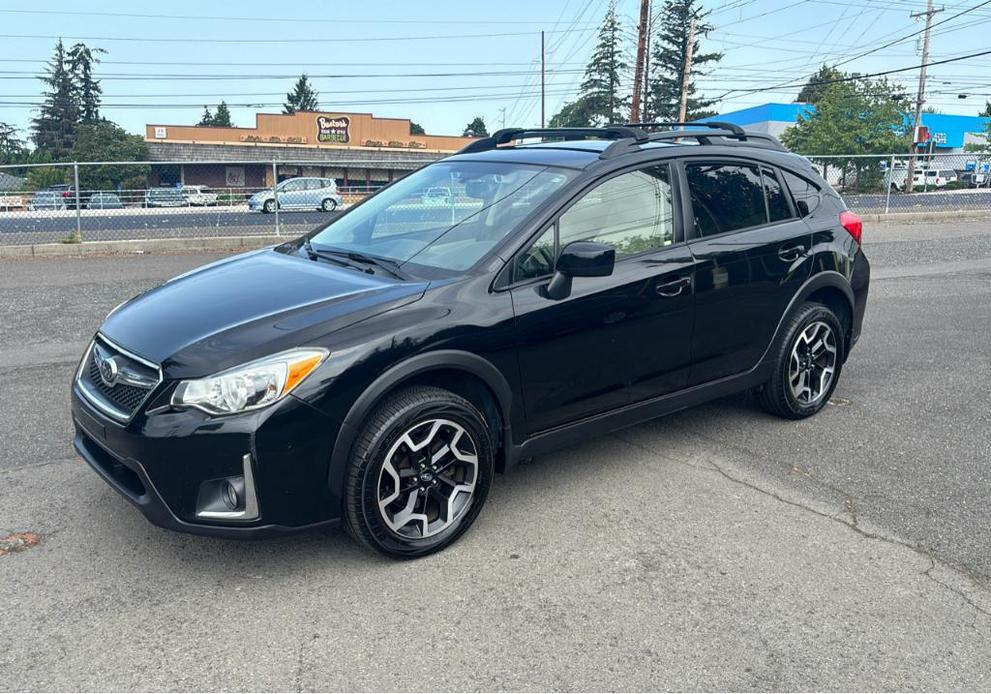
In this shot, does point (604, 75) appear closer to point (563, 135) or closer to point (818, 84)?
point (818, 84)

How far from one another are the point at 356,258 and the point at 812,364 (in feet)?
9.72

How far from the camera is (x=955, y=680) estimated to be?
2717 millimetres

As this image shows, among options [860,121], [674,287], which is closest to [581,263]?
[674,287]

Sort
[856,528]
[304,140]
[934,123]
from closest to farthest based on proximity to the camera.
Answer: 1. [856,528]
2. [304,140]
3. [934,123]

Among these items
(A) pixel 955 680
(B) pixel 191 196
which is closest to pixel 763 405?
(A) pixel 955 680

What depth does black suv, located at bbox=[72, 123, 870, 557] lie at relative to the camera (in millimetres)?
3133

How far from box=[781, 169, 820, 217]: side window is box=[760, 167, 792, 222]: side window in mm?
A: 97

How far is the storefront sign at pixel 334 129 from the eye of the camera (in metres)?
67.1

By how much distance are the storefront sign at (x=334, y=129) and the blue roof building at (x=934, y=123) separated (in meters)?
31.7

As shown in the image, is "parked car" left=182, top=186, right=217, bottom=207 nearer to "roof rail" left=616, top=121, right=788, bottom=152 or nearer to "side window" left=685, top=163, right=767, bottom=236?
"roof rail" left=616, top=121, right=788, bottom=152

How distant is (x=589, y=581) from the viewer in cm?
332

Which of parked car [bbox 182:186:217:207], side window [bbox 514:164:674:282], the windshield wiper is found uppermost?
parked car [bbox 182:186:217:207]

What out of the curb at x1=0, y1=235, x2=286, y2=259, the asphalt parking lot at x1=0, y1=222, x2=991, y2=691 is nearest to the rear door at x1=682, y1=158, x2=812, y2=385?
the asphalt parking lot at x1=0, y1=222, x2=991, y2=691

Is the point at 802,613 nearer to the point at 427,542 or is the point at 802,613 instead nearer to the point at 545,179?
the point at 427,542
